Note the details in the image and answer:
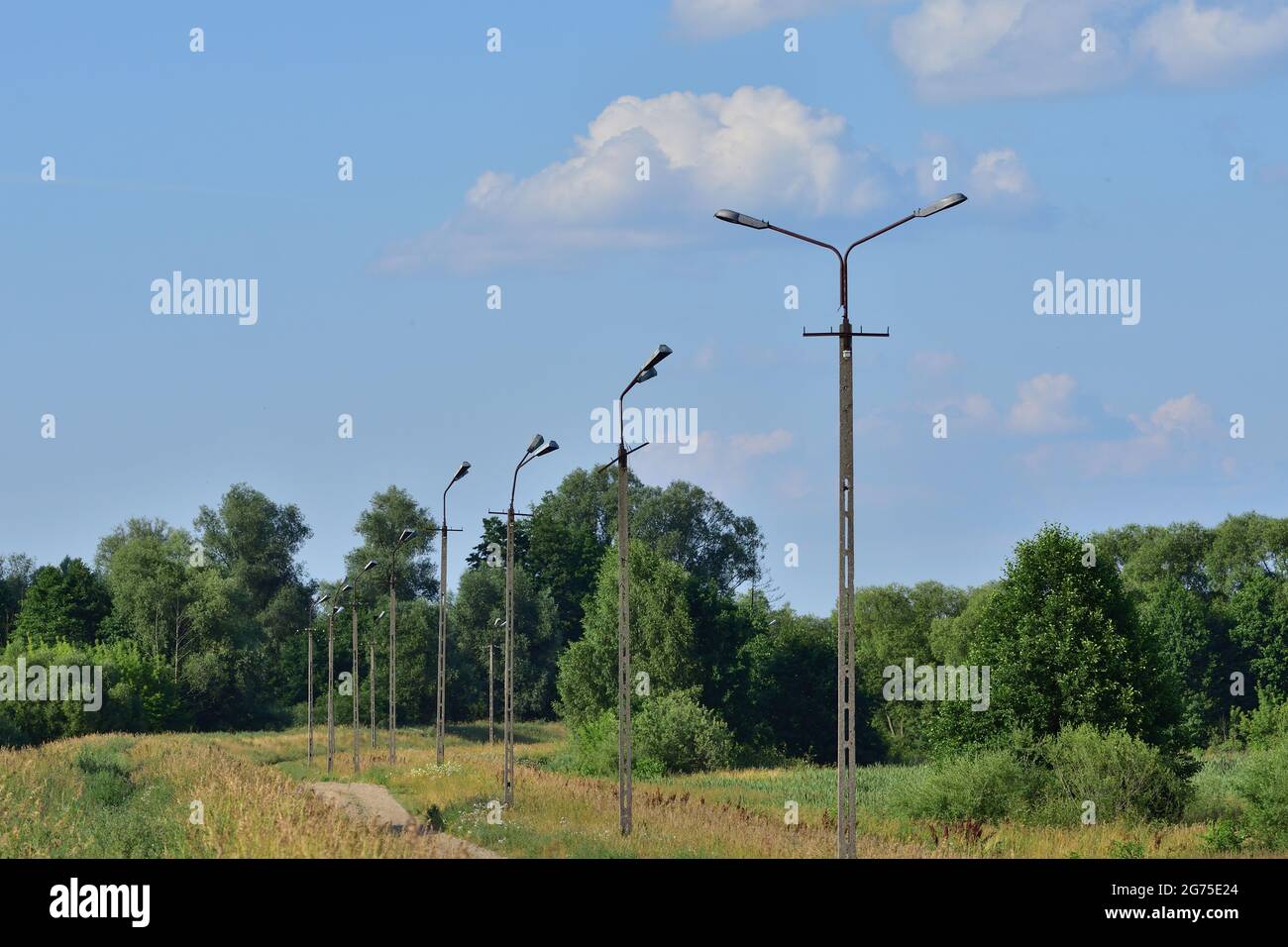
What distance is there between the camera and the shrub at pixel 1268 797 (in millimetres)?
39281

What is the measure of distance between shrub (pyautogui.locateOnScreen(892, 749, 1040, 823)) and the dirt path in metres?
15.4

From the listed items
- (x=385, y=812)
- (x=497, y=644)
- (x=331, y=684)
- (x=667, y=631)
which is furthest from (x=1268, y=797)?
(x=497, y=644)

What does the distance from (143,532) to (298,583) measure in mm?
16787

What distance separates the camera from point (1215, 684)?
104 metres

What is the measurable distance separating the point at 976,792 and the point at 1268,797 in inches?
327

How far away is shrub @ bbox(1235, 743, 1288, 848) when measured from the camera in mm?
39281

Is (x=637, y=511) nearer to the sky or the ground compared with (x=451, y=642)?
nearer to the sky

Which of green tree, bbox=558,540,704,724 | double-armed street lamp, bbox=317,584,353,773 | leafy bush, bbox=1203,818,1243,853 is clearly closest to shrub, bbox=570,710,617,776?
green tree, bbox=558,540,704,724

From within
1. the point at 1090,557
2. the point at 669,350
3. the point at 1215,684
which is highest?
the point at 669,350

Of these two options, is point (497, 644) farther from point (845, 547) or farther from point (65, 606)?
point (845, 547)
